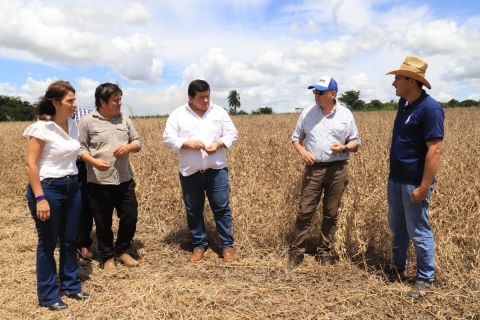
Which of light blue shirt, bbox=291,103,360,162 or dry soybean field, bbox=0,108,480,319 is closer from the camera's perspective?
dry soybean field, bbox=0,108,480,319

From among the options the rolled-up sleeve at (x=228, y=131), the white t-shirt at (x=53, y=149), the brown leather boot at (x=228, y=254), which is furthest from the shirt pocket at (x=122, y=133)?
the brown leather boot at (x=228, y=254)

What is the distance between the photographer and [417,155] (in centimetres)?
303

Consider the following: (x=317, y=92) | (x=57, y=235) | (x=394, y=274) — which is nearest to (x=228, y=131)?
(x=317, y=92)

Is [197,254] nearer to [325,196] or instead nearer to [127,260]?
[127,260]

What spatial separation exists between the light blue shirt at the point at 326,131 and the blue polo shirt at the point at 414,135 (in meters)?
0.59

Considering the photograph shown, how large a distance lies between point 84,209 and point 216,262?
1.50 m

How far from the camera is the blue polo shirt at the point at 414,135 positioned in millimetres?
2856

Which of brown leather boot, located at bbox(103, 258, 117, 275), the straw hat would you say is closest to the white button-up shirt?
brown leather boot, located at bbox(103, 258, 117, 275)

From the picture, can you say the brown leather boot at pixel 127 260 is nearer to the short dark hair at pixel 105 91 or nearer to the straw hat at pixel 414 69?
the short dark hair at pixel 105 91

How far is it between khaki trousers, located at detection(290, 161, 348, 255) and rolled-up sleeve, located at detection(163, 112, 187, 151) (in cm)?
129

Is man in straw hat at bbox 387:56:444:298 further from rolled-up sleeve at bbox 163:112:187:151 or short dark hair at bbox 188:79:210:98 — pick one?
rolled-up sleeve at bbox 163:112:187:151

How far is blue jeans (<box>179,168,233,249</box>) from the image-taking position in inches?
157

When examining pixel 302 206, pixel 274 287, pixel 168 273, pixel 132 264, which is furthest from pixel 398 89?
pixel 132 264

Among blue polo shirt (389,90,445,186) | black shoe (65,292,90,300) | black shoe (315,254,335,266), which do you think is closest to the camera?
blue polo shirt (389,90,445,186)
